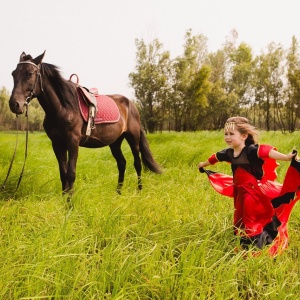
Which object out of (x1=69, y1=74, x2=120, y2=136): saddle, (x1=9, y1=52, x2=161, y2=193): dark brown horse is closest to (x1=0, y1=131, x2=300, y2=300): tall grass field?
(x1=9, y1=52, x2=161, y2=193): dark brown horse

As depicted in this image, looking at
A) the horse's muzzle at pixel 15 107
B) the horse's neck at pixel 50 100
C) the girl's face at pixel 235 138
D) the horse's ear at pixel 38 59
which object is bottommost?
the girl's face at pixel 235 138

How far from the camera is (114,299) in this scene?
5.07 ft

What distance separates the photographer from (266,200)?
2650mm

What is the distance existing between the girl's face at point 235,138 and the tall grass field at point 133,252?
0.69m

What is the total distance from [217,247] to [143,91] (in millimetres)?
29422

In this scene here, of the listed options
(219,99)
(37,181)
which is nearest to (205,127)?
(219,99)

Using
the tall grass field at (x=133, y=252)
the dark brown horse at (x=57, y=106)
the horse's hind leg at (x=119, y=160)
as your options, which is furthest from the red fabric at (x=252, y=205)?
the horse's hind leg at (x=119, y=160)

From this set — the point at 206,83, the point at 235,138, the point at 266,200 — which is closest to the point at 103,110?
the point at 235,138

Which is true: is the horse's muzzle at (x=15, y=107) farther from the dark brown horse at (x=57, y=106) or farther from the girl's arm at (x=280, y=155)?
the girl's arm at (x=280, y=155)

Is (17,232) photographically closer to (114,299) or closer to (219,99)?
(114,299)

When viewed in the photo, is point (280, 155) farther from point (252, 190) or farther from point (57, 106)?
point (57, 106)

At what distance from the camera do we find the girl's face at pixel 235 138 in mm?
2689

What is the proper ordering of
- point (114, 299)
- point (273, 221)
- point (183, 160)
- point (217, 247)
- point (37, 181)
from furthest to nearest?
point (183, 160) → point (37, 181) → point (273, 221) → point (217, 247) → point (114, 299)

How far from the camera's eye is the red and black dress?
256cm
